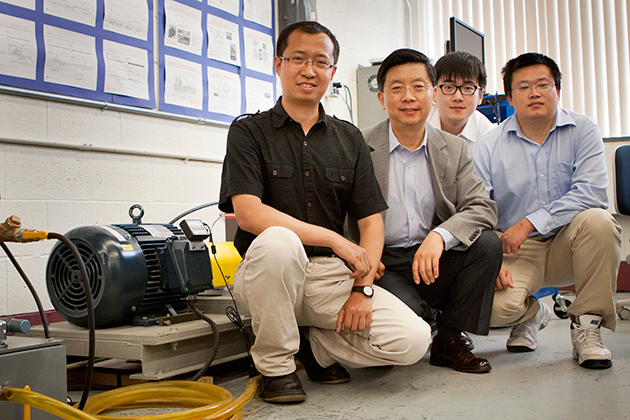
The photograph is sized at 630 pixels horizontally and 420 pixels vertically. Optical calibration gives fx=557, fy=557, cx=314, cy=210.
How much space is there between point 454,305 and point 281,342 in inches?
25.5

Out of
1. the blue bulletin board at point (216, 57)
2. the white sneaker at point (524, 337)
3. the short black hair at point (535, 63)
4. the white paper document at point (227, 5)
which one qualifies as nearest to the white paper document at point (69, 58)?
the blue bulletin board at point (216, 57)

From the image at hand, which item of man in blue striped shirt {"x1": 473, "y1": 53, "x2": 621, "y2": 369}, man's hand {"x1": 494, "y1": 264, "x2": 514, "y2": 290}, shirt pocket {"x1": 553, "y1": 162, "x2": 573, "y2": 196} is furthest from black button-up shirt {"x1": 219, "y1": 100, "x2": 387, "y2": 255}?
shirt pocket {"x1": 553, "y1": 162, "x2": 573, "y2": 196}

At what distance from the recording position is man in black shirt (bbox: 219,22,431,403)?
1.45 meters

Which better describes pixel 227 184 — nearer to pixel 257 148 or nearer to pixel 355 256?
pixel 257 148

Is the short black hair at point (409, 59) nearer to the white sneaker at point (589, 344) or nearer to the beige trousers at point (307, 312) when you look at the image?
the beige trousers at point (307, 312)

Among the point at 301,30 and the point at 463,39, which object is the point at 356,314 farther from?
the point at 463,39

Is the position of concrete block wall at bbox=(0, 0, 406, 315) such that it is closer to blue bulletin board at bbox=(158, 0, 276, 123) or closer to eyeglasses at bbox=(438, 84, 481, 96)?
blue bulletin board at bbox=(158, 0, 276, 123)

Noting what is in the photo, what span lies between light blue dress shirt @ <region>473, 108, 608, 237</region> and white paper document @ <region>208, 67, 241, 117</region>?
1430 mm

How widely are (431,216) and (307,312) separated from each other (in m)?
0.59

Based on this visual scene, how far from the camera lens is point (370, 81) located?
4027 mm

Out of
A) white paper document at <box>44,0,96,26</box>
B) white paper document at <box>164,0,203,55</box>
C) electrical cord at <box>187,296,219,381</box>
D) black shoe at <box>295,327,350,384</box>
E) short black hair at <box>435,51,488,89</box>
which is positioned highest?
white paper document at <box>164,0,203,55</box>

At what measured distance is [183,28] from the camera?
2795mm

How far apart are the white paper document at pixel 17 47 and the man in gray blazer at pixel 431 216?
1.33 meters

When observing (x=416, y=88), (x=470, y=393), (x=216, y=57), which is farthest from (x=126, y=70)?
(x=470, y=393)
